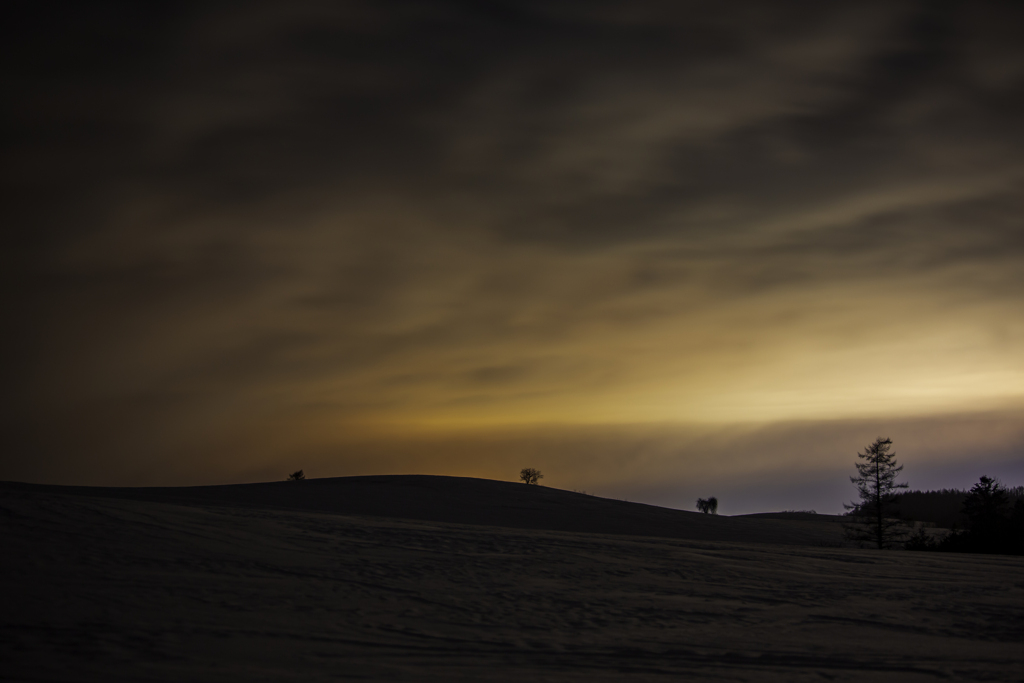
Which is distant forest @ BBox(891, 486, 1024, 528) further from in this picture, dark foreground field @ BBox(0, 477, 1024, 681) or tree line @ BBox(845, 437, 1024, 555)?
dark foreground field @ BBox(0, 477, 1024, 681)

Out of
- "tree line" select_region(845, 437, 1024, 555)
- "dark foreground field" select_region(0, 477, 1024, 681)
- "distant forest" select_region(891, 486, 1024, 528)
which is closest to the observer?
"dark foreground field" select_region(0, 477, 1024, 681)

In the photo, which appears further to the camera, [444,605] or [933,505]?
[933,505]

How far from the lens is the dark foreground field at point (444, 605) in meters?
6.04

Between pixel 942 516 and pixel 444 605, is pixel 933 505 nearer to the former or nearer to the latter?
pixel 942 516

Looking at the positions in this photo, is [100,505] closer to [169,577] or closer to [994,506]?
[169,577]

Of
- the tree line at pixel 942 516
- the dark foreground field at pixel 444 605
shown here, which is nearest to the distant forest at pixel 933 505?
the tree line at pixel 942 516

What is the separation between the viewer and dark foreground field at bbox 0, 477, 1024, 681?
604 centimetres

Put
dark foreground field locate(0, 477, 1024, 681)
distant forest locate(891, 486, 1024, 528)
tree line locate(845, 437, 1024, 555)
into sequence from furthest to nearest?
distant forest locate(891, 486, 1024, 528) < tree line locate(845, 437, 1024, 555) < dark foreground field locate(0, 477, 1024, 681)

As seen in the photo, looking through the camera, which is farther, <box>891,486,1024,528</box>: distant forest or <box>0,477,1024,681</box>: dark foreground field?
<box>891,486,1024,528</box>: distant forest

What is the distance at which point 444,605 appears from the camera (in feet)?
26.8

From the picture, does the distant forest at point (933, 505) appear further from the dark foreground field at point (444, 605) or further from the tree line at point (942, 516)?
the dark foreground field at point (444, 605)

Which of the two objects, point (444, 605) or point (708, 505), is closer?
point (444, 605)

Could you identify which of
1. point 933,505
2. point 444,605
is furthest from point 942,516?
point 444,605

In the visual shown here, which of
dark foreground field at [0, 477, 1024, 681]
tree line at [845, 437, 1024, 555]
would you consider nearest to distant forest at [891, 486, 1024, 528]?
tree line at [845, 437, 1024, 555]
